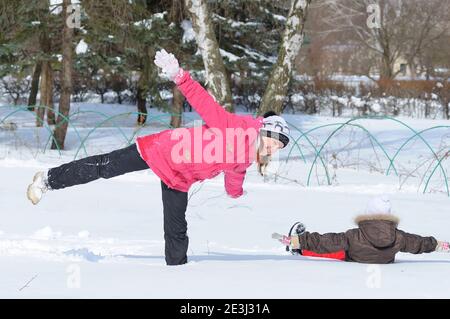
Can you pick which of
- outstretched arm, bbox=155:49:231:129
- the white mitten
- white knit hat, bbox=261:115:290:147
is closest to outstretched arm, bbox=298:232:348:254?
white knit hat, bbox=261:115:290:147

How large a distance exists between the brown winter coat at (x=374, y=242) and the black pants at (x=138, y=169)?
965 millimetres

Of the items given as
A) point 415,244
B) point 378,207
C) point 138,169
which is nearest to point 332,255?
point 378,207

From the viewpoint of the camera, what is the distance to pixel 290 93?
89.5 ft

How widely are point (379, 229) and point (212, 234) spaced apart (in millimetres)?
2359

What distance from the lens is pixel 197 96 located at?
15.8 feet

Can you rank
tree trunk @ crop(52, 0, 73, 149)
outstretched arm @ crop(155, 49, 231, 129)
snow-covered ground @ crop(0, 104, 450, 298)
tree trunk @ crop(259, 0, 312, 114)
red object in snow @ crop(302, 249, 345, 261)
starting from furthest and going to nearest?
tree trunk @ crop(52, 0, 73, 149)
tree trunk @ crop(259, 0, 312, 114)
red object in snow @ crop(302, 249, 345, 261)
outstretched arm @ crop(155, 49, 231, 129)
snow-covered ground @ crop(0, 104, 450, 298)

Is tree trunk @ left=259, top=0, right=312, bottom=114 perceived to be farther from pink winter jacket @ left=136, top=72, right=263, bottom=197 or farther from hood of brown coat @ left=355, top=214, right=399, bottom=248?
pink winter jacket @ left=136, top=72, right=263, bottom=197

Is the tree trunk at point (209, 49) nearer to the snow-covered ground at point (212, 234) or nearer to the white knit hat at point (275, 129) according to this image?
the snow-covered ground at point (212, 234)

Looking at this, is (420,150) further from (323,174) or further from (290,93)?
(290,93)

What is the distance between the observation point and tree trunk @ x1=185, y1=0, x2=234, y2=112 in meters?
12.7

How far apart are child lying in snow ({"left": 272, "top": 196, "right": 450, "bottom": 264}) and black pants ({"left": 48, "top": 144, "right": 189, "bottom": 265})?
0.75 metres
